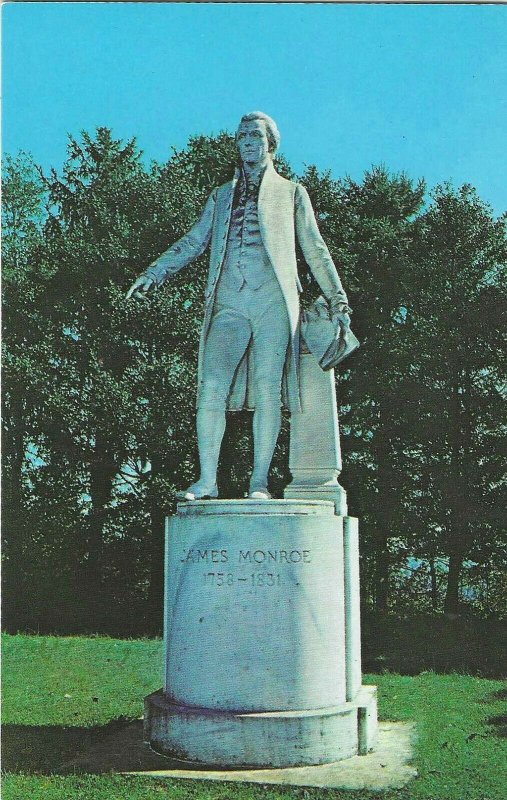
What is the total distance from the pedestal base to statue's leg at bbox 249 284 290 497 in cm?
164

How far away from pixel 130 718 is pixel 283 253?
4026mm

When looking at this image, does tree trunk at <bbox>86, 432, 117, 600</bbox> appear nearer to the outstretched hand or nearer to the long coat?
the outstretched hand

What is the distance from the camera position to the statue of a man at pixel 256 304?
270 inches

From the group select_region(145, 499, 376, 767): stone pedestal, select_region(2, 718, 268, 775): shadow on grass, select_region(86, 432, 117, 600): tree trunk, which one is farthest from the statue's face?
select_region(86, 432, 117, 600): tree trunk

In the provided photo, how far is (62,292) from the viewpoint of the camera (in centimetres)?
1834

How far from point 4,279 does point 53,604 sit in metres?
6.23

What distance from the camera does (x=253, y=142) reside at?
6.97 meters

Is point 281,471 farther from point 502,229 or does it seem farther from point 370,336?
point 502,229

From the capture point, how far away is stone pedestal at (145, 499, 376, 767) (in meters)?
5.95

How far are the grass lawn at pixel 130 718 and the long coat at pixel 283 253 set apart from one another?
273 cm

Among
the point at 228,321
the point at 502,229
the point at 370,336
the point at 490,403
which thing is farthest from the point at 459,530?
the point at 228,321

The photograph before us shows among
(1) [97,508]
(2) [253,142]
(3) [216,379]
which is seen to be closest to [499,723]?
(3) [216,379]

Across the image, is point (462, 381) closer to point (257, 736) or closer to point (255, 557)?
point (255, 557)

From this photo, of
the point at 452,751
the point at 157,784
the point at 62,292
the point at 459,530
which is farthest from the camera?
the point at 62,292
